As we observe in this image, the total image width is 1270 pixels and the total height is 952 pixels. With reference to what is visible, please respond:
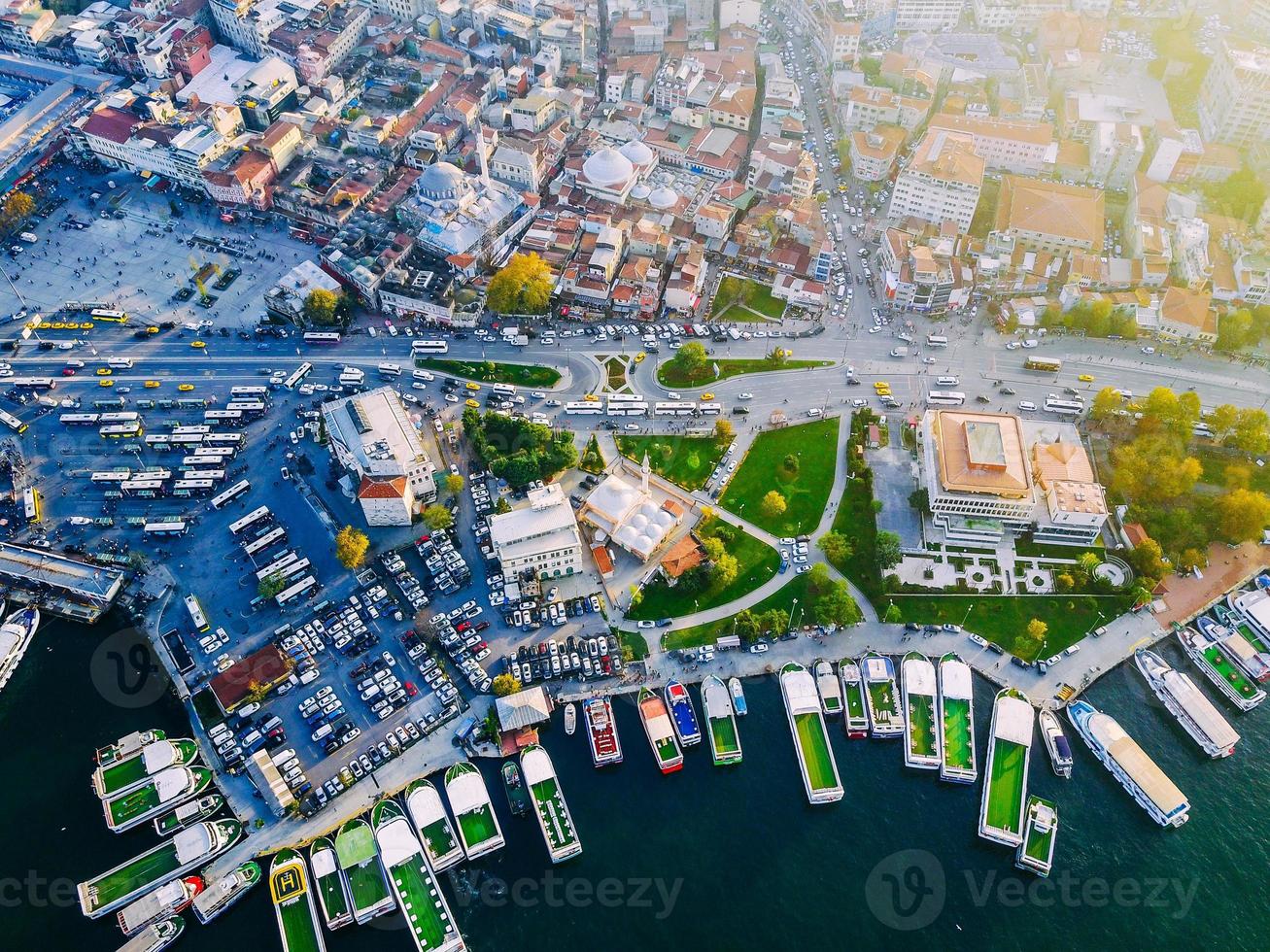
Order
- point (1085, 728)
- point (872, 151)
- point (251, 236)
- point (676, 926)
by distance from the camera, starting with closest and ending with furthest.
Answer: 1. point (676, 926)
2. point (1085, 728)
3. point (251, 236)
4. point (872, 151)

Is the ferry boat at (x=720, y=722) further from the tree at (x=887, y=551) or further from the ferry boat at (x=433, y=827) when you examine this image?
the ferry boat at (x=433, y=827)

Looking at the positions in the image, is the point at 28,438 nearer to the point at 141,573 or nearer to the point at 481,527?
the point at 141,573

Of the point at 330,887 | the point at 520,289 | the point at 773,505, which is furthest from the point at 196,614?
the point at 773,505

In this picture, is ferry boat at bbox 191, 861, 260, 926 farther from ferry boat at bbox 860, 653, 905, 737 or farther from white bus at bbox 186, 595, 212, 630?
ferry boat at bbox 860, 653, 905, 737

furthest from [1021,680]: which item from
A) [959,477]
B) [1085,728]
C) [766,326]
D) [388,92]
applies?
[388,92]

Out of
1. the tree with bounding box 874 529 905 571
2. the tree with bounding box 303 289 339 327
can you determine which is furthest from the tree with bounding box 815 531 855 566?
the tree with bounding box 303 289 339 327

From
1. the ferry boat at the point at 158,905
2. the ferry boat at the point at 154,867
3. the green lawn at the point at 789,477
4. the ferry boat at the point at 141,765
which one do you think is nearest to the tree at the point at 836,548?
the green lawn at the point at 789,477

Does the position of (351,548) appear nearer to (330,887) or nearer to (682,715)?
(330,887)
